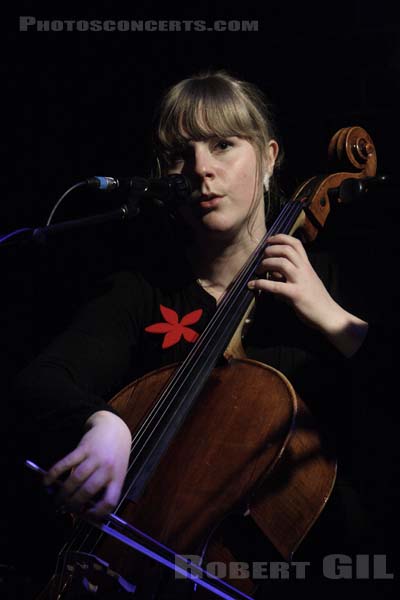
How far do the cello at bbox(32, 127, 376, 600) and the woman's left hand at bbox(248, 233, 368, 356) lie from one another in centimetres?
11

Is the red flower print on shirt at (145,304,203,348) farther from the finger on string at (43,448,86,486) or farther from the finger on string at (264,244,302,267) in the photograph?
the finger on string at (43,448,86,486)

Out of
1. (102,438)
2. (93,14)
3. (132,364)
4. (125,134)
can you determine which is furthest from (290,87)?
(102,438)

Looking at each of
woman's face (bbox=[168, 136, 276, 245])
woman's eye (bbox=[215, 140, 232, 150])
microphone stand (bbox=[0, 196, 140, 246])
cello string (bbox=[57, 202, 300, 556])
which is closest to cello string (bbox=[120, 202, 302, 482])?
cello string (bbox=[57, 202, 300, 556])

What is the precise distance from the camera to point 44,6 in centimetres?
205

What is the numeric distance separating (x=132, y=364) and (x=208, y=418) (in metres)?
0.46

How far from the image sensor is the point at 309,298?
53.8 inches

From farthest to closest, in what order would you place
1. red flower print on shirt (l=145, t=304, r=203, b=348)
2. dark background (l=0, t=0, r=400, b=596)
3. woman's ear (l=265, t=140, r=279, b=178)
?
1. dark background (l=0, t=0, r=400, b=596)
2. woman's ear (l=265, t=140, r=279, b=178)
3. red flower print on shirt (l=145, t=304, r=203, b=348)

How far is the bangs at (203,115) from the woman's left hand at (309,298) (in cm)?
43

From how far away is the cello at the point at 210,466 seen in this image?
111 cm

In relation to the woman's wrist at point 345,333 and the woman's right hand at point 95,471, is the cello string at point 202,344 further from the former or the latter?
the woman's wrist at point 345,333

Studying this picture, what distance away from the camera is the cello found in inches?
43.7

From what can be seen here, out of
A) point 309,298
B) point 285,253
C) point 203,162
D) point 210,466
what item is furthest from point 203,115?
point 210,466

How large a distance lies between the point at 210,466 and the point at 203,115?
35.6 inches

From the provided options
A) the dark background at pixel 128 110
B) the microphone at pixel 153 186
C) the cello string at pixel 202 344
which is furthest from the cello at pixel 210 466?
the dark background at pixel 128 110
